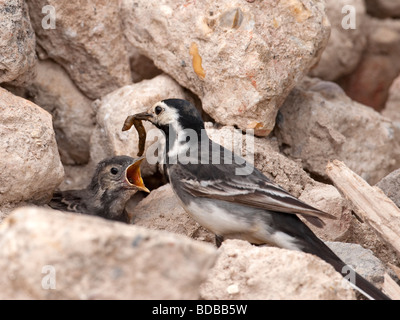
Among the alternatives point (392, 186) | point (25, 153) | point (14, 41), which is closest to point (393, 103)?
point (392, 186)

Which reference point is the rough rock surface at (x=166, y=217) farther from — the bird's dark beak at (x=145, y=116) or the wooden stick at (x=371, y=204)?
the wooden stick at (x=371, y=204)

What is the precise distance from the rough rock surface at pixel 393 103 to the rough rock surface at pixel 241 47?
3.19 m

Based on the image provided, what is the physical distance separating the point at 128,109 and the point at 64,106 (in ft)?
2.96

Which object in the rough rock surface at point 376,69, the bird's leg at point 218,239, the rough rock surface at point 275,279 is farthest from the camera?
the rough rock surface at point 376,69

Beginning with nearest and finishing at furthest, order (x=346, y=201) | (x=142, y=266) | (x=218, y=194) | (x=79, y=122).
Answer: (x=142, y=266) → (x=218, y=194) → (x=346, y=201) → (x=79, y=122)

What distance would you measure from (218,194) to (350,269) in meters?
1.20

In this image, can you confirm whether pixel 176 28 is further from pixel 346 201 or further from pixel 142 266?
pixel 142 266

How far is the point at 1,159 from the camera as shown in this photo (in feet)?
18.1

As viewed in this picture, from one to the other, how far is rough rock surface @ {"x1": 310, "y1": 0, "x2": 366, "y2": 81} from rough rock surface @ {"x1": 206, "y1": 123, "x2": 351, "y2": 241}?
3343mm

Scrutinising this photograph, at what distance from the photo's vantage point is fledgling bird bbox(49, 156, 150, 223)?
6508mm

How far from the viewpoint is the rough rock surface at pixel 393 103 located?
9.62 m

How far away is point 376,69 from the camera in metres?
10.5

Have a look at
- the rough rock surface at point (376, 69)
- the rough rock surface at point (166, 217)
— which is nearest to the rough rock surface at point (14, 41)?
the rough rock surface at point (166, 217)
